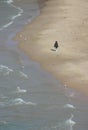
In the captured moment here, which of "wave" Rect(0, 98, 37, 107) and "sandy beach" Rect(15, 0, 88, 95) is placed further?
"sandy beach" Rect(15, 0, 88, 95)

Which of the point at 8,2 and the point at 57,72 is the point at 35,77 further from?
the point at 8,2

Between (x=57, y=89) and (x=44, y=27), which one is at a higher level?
(x=44, y=27)

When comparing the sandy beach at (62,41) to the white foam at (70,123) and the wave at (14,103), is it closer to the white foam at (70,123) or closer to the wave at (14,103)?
the wave at (14,103)

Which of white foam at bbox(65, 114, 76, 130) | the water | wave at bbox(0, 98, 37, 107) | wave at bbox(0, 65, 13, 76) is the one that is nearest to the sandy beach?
the water

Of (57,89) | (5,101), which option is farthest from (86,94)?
(5,101)

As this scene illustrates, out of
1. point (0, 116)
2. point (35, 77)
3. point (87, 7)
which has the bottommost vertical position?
point (0, 116)

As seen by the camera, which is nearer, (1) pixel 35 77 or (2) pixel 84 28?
(1) pixel 35 77

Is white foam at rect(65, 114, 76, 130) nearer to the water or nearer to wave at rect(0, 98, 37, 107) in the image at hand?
the water
